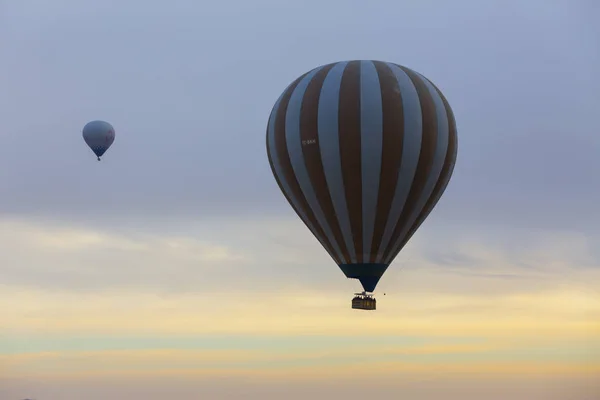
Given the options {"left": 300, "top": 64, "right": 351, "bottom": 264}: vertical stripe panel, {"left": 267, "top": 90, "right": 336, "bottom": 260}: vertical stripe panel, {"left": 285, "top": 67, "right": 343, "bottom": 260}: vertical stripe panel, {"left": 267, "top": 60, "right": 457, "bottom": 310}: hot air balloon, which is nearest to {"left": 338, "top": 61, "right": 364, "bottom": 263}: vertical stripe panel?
{"left": 267, "top": 60, "right": 457, "bottom": 310}: hot air balloon

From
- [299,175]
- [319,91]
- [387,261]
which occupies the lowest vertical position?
[387,261]

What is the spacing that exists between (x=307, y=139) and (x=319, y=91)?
2693mm

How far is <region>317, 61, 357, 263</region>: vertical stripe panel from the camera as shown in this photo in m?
63.5

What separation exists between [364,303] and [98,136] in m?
34.8

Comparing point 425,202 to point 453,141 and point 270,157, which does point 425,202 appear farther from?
point 270,157

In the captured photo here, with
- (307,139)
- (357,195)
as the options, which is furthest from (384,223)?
(307,139)

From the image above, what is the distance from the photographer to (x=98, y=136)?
91500 mm

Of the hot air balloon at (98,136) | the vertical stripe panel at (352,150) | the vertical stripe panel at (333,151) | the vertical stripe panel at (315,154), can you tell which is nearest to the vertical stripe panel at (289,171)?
the vertical stripe panel at (315,154)

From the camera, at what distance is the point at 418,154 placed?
63.8m

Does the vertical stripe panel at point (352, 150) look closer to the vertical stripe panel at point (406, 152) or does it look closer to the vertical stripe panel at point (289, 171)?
the vertical stripe panel at point (406, 152)

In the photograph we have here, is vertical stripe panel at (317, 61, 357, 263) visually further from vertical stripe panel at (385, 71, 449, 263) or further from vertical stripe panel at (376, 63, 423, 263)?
vertical stripe panel at (385, 71, 449, 263)

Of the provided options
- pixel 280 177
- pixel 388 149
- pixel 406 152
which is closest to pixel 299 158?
pixel 280 177

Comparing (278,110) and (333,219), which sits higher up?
(278,110)

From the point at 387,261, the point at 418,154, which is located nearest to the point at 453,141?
the point at 418,154
